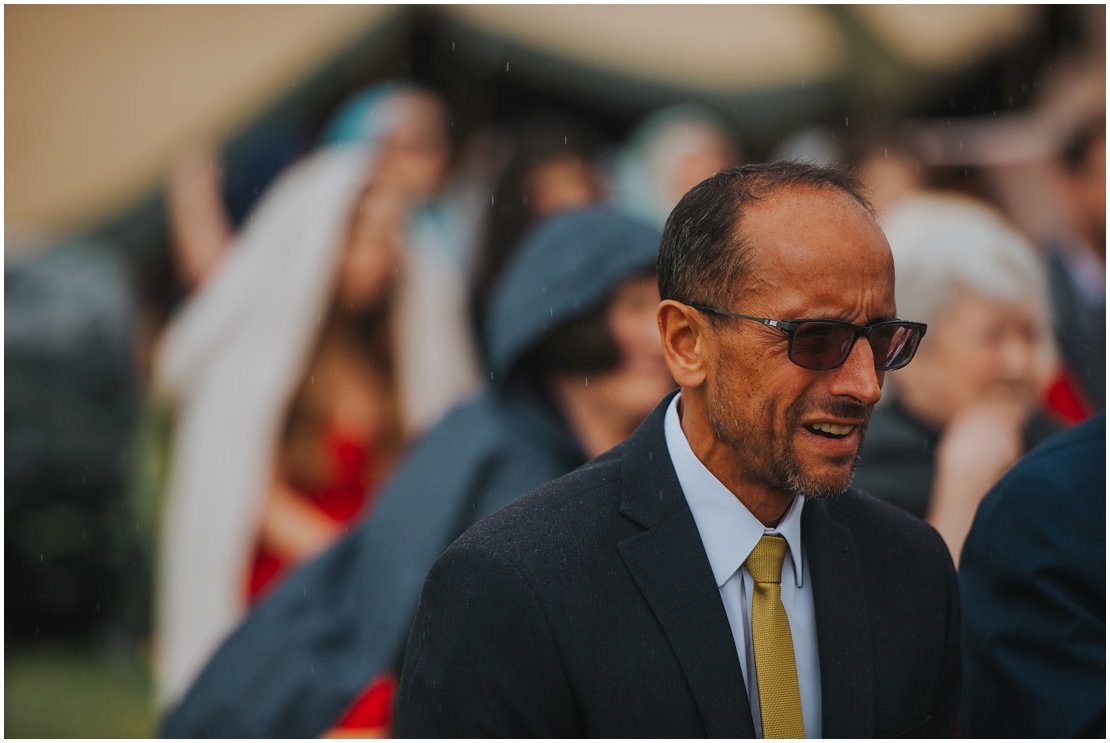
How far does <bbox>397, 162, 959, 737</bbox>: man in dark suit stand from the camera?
5.00 ft

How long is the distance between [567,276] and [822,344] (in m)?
2.00

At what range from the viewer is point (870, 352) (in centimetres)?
157

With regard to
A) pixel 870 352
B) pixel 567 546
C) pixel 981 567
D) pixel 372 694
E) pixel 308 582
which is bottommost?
pixel 372 694

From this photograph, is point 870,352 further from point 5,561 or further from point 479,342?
point 5,561

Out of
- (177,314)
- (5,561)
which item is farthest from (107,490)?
(177,314)

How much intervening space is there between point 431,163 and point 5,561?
2484mm

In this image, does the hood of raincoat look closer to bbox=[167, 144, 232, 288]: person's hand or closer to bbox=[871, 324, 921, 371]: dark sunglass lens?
bbox=[167, 144, 232, 288]: person's hand

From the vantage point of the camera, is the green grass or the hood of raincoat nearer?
the hood of raincoat

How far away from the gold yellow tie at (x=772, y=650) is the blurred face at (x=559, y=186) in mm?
2999

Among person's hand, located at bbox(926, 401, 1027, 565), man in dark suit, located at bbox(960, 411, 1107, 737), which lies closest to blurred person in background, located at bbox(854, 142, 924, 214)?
person's hand, located at bbox(926, 401, 1027, 565)

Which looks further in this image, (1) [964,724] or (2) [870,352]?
(1) [964,724]

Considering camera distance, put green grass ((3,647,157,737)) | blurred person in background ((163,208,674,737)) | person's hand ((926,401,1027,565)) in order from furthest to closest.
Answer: green grass ((3,647,157,737)) → person's hand ((926,401,1027,565)) → blurred person in background ((163,208,674,737))

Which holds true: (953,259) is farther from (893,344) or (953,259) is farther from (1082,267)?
(893,344)

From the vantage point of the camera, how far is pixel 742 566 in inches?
65.4
